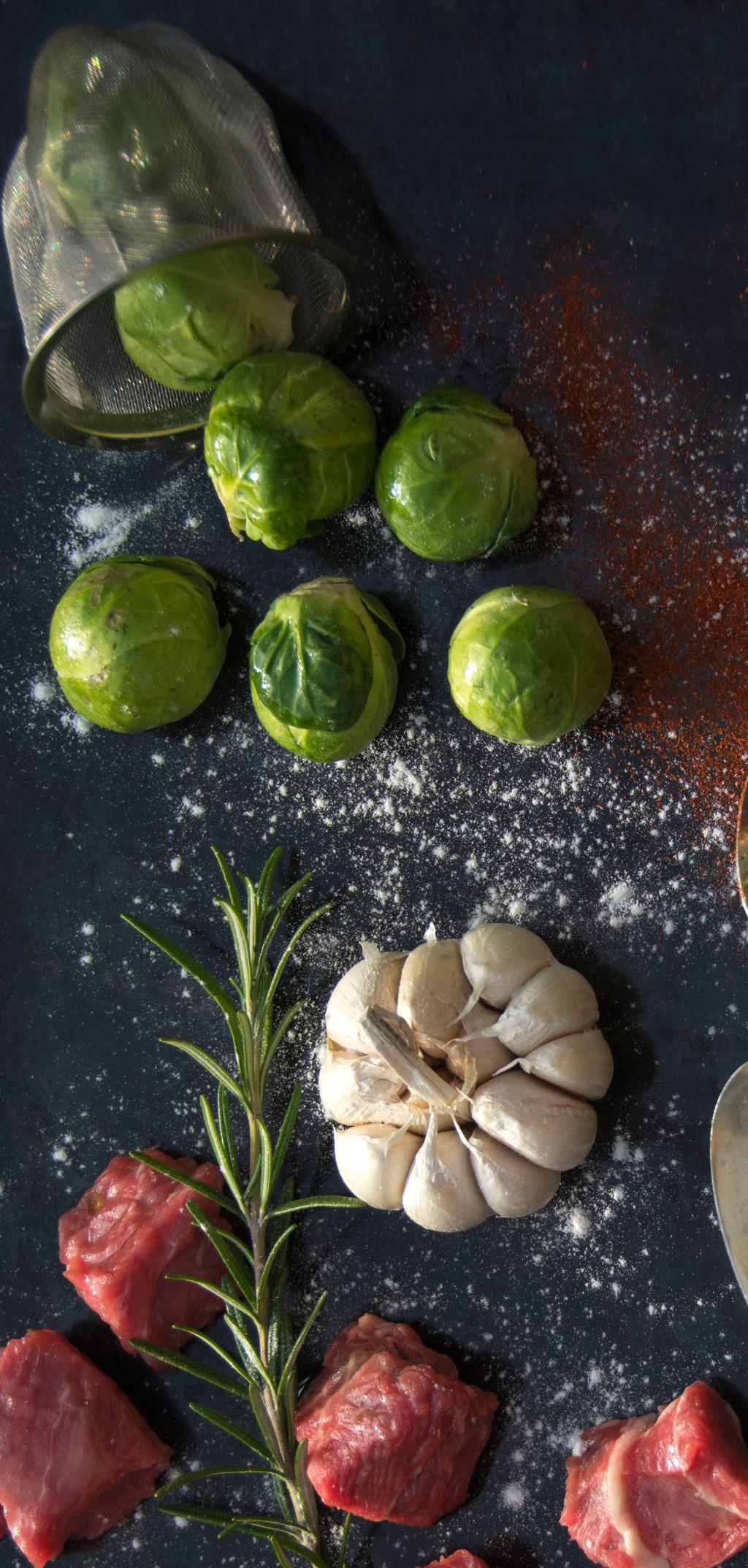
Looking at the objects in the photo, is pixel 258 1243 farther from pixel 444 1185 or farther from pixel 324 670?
pixel 324 670

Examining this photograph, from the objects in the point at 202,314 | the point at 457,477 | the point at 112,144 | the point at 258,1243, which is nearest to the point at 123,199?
the point at 112,144

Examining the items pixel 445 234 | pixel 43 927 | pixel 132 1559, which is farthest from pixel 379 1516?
pixel 445 234

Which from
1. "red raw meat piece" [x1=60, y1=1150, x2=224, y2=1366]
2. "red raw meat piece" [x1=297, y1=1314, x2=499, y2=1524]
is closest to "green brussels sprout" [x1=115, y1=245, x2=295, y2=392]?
"red raw meat piece" [x1=60, y1=1150, x2=224, y2=1366]

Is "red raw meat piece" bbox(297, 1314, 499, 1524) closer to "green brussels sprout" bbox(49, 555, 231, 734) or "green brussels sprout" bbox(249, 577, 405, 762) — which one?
"green brussels sprout" bbox(249, 577, 405, 762)

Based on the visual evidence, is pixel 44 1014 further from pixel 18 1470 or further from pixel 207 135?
pixel 207 135

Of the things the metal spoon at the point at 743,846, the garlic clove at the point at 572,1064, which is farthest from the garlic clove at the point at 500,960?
the metal spoon at the point at 743,846

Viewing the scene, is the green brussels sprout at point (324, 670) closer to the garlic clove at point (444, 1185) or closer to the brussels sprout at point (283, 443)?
the brussels sprout at point (283, 443)

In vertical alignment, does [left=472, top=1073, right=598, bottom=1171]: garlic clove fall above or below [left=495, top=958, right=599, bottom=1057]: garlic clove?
below
